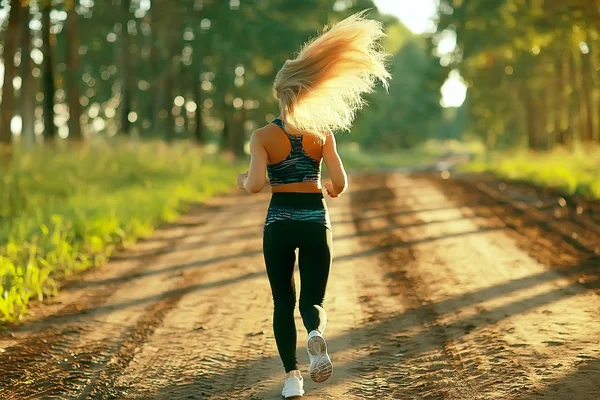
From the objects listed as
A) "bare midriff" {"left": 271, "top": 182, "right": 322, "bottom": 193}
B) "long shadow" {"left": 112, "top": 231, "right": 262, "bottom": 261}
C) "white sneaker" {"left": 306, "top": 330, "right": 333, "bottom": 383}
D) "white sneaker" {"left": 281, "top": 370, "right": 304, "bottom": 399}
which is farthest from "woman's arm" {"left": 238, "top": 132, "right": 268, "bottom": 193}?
"long shadow" {"left": 112, "top": 231, "right": 262, "bottom": 261}

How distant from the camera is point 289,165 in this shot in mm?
5297

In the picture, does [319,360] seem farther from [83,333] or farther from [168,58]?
[168,58]

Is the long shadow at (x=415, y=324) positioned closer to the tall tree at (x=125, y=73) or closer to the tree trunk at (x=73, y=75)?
the tree trunk at (x=73, y=75)

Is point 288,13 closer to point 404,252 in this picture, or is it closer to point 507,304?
point 404,252

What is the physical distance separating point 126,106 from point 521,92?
65.3 ft

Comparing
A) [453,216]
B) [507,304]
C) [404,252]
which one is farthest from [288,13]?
[507,304]

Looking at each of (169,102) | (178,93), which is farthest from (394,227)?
(178,93)

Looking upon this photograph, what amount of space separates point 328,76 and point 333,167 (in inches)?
23.4

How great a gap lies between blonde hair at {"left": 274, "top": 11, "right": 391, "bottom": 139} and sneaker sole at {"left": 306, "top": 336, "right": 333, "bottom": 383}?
1.29 metres

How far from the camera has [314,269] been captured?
5.41 meters

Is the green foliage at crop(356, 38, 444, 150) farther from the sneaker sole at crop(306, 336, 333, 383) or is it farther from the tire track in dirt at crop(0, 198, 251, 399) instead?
the sneaker sole at crop(306, 336, 333, 383)

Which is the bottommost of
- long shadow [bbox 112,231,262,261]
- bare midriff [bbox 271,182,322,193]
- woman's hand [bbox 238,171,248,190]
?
long shadow [bbox 112,231,262,261]

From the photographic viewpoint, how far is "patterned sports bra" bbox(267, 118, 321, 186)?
5.30 meters

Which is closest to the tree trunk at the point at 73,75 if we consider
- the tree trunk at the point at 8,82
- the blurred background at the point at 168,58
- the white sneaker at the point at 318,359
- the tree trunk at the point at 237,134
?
the blurred background at the point at 168,58
